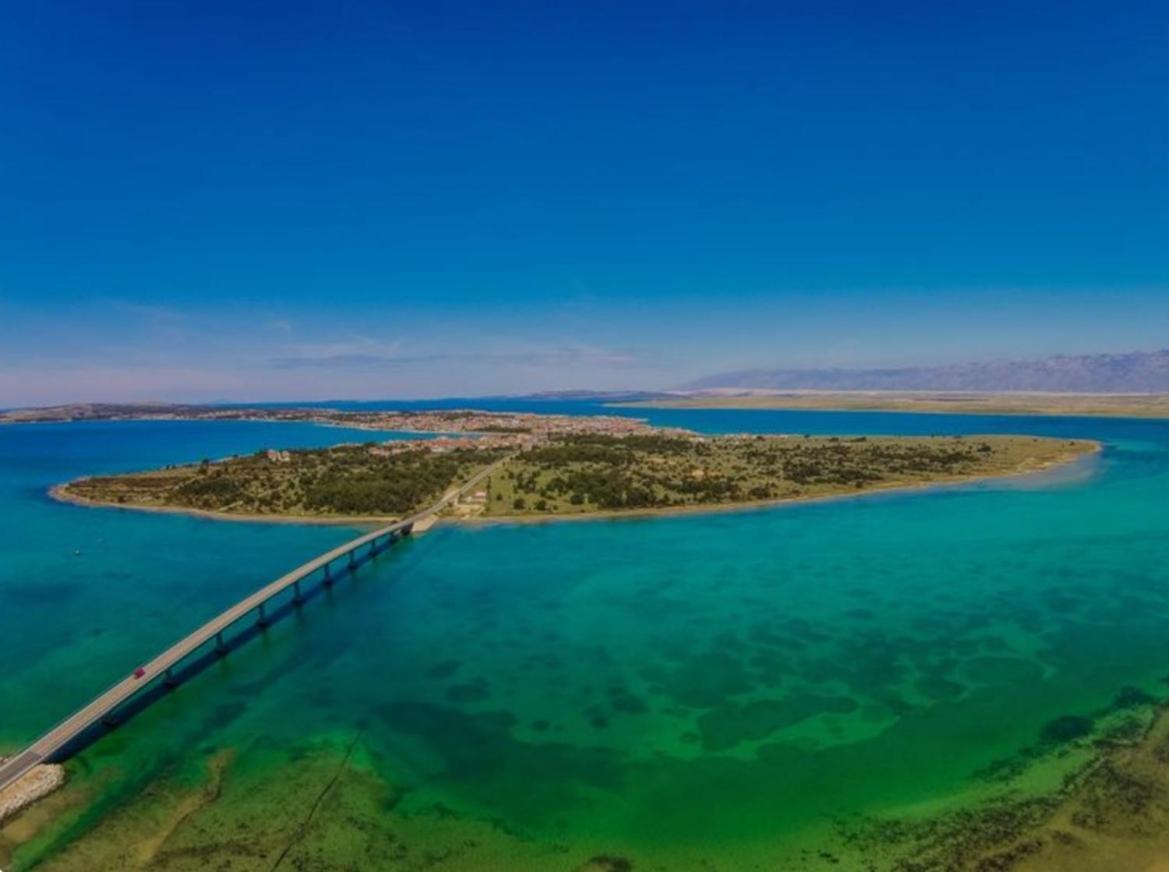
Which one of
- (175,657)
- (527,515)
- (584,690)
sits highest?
(175,657)

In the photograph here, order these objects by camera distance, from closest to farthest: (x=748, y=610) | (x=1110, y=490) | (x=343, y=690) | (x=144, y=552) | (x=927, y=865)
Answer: (x=927, y=865), (x=343, y=690), (x=748, y=610), (x=144, y=552), (x=1110, y=490)

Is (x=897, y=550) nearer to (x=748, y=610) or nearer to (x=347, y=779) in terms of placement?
(x=748, y=610)

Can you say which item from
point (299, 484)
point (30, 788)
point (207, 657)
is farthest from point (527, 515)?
point (30, 788)

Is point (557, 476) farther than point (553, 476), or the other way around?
point (553, 476)

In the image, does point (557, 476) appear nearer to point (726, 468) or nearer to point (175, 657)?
point (726, 468)

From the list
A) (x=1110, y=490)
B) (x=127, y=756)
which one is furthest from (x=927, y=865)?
(x=1110, y=490)
